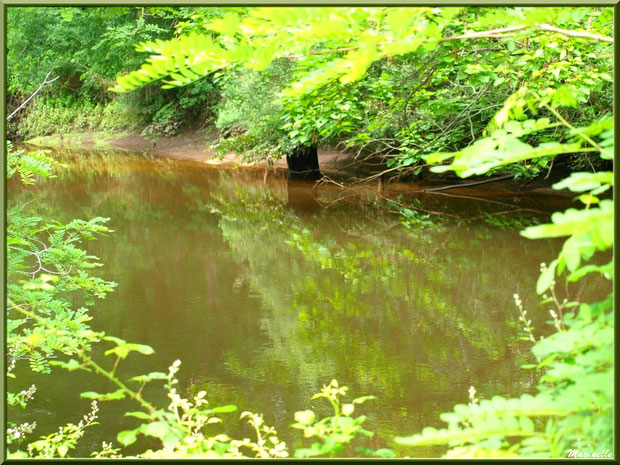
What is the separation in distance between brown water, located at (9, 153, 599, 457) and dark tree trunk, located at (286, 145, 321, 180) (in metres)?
2.83

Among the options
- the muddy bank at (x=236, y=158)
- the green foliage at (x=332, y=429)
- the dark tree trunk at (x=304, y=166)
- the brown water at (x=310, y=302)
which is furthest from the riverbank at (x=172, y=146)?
the green foliage at (x=332, y=429)

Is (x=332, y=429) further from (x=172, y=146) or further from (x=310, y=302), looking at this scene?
(x=172, y=146)

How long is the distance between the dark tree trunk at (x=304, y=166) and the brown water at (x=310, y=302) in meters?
2.83

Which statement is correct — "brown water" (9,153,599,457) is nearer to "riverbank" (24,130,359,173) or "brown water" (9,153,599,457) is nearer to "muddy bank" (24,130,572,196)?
"muddy bank" (24,130,572,196)

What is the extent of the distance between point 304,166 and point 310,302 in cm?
875

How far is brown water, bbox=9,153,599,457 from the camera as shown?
4352 mm

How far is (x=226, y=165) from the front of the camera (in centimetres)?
1652

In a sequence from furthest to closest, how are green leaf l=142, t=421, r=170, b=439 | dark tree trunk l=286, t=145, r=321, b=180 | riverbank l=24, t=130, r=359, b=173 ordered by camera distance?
riverbank l=24, t=130, r=359, b=173, dark tree trunk l=286, t=145, r=321, b=180, green leaf l=142, t=421, r=170, b=439

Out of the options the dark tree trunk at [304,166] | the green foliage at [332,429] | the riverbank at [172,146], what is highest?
the green foliage at [332,429]

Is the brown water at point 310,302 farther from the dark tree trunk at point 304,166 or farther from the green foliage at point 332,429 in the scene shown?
the dark tree trunk at point 304,166

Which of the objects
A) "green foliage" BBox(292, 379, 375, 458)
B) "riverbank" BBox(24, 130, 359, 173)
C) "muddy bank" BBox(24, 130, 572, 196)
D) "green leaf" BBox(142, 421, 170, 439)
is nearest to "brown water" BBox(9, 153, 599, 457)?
"muddy bank" BBox(24, 130, 572, 196)

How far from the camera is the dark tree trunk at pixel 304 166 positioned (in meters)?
14.6

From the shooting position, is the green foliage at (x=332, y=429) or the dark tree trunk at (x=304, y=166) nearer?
the green foliage at (x=332, y=429)

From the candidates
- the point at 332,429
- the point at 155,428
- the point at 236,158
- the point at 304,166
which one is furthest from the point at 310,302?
the point at 236,158
